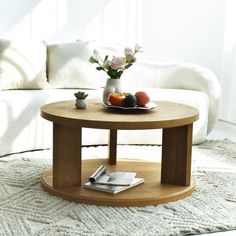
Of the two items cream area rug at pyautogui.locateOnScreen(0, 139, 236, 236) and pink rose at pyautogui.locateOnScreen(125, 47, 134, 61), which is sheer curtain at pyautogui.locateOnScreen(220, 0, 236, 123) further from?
pink rose at pyautogui.locateOnScreen(125, 47, 134, 61)

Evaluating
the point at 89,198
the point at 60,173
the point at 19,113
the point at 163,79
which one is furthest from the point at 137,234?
the point at 163,79

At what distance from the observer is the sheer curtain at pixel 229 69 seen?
178 inches

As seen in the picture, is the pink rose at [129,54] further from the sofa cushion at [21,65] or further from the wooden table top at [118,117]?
the sofa cushion at [21,65]

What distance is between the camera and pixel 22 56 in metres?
3.37

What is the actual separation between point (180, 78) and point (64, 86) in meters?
0.92

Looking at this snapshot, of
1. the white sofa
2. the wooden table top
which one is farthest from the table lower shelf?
the white sofa

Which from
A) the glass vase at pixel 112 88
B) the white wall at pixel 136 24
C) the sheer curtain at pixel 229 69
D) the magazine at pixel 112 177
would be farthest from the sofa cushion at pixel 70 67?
the sheer curtain at pixel 229 69

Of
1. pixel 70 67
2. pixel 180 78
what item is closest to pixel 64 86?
pixel 70 67

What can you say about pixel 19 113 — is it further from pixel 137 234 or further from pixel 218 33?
pixel 218 33

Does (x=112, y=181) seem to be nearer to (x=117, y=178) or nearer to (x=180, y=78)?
(x=117, y=178)

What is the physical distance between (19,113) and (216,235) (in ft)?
5.25

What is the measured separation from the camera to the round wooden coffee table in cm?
214

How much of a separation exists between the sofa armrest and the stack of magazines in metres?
1.30

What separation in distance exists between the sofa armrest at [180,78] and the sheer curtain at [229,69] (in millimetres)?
1017
